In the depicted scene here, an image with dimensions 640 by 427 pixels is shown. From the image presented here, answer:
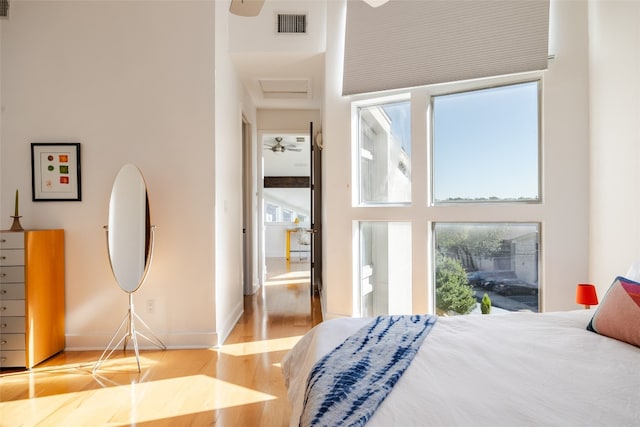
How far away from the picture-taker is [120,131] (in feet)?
9.95

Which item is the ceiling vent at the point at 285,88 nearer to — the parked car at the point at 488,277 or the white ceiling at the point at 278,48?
the white ceiling at the point at 278,48

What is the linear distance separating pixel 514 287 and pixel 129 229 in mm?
3033

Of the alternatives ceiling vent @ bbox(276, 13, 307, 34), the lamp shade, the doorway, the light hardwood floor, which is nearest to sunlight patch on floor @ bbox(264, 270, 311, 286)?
the doorway

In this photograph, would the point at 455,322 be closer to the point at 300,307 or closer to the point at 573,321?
the point at 573,321

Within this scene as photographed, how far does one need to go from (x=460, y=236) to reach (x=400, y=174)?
75 centimetres

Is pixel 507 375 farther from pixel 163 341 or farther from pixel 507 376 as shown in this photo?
pixel 163 341

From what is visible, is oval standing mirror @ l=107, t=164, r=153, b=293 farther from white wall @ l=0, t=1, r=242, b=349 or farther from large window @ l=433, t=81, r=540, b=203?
large window @ l=433, t=81, r=540, b=203

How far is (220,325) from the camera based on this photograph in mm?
3170

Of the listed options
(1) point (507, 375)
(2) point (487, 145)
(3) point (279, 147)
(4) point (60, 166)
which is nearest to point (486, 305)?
(2) point (487, 145)

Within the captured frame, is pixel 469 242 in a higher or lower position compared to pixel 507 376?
higher

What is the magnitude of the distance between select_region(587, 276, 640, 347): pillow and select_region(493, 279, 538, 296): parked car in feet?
4.32

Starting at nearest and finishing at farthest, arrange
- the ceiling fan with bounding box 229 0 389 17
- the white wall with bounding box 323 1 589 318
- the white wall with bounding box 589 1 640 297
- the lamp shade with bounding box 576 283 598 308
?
the ceiling fan with bounding box 229 0 389 17 → the white wall with bounding box 589 1 640 297 → the lamp shade with bounding box 576 283 598 308 → the white wall with bounding box 323 1 589 318

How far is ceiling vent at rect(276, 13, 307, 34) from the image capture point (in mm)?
3365

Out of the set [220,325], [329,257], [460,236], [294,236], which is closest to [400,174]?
[460,236]
